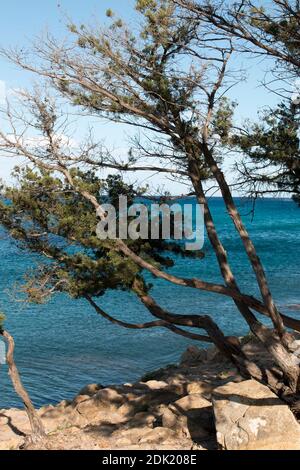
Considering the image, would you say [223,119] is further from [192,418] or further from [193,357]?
[193,357]

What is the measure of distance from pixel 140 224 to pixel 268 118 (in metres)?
2.89

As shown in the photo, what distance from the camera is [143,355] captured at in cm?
1870

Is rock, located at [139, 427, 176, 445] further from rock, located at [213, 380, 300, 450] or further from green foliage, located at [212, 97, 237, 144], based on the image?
green foliage, located at [212, 97, 237, 144]

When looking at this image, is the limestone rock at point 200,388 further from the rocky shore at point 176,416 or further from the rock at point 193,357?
the rock at point 193,357

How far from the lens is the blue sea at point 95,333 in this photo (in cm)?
1631

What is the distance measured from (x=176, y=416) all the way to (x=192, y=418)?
0.94ft

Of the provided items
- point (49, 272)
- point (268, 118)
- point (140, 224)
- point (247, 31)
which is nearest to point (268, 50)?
point (247, 31)

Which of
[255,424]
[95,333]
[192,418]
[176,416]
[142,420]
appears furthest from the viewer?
[95,333]

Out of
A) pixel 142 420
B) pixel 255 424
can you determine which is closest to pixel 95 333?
pixel 142 420

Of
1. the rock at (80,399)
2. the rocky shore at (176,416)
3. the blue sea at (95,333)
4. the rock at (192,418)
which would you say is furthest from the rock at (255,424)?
the rock at (80,399)

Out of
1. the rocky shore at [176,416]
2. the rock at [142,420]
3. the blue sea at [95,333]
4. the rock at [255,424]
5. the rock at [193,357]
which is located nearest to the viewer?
the rock at [255,424]

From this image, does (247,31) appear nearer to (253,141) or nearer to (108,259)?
(253,141)

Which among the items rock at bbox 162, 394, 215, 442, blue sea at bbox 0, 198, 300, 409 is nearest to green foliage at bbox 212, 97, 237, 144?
blue sea at bbox 0, 198, 300, 409

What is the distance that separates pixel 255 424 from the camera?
763 cm
